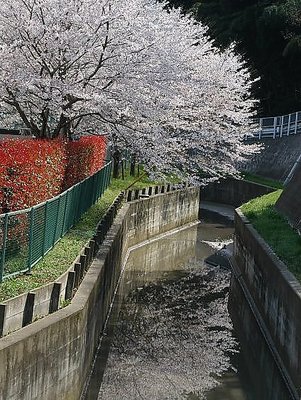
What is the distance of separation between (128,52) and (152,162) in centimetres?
479

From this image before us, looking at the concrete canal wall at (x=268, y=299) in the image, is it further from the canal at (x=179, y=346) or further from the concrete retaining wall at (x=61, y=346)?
the concrete retaining wall at (x=61, y=346)

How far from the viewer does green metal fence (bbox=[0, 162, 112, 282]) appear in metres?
10.3

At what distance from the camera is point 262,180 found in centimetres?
4222

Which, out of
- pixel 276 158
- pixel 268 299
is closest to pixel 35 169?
pixel 268 299

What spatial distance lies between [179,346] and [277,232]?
5.29 meters

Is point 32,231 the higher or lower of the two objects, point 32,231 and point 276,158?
the lower

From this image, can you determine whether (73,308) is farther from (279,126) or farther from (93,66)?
(279,126)

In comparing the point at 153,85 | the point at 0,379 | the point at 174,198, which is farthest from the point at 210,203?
the point at 0,379

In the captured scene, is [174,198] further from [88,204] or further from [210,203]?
[210,203]

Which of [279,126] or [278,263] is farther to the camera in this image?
[279,126]

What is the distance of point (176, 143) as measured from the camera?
2647 cm

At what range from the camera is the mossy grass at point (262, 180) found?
37.9 m

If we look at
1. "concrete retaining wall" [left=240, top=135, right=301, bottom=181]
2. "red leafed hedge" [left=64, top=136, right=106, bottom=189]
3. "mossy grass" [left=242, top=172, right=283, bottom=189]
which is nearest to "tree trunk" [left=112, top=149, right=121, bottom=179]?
"red leafed hedge" [left=64, top=136, right=106, bottom=189]

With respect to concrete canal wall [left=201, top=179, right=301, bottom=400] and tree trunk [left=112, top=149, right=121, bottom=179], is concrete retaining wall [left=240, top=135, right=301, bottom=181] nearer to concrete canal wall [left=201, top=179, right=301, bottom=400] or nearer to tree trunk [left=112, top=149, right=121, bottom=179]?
tree trunk [left=112, top=149, right=121, bottom=179]
